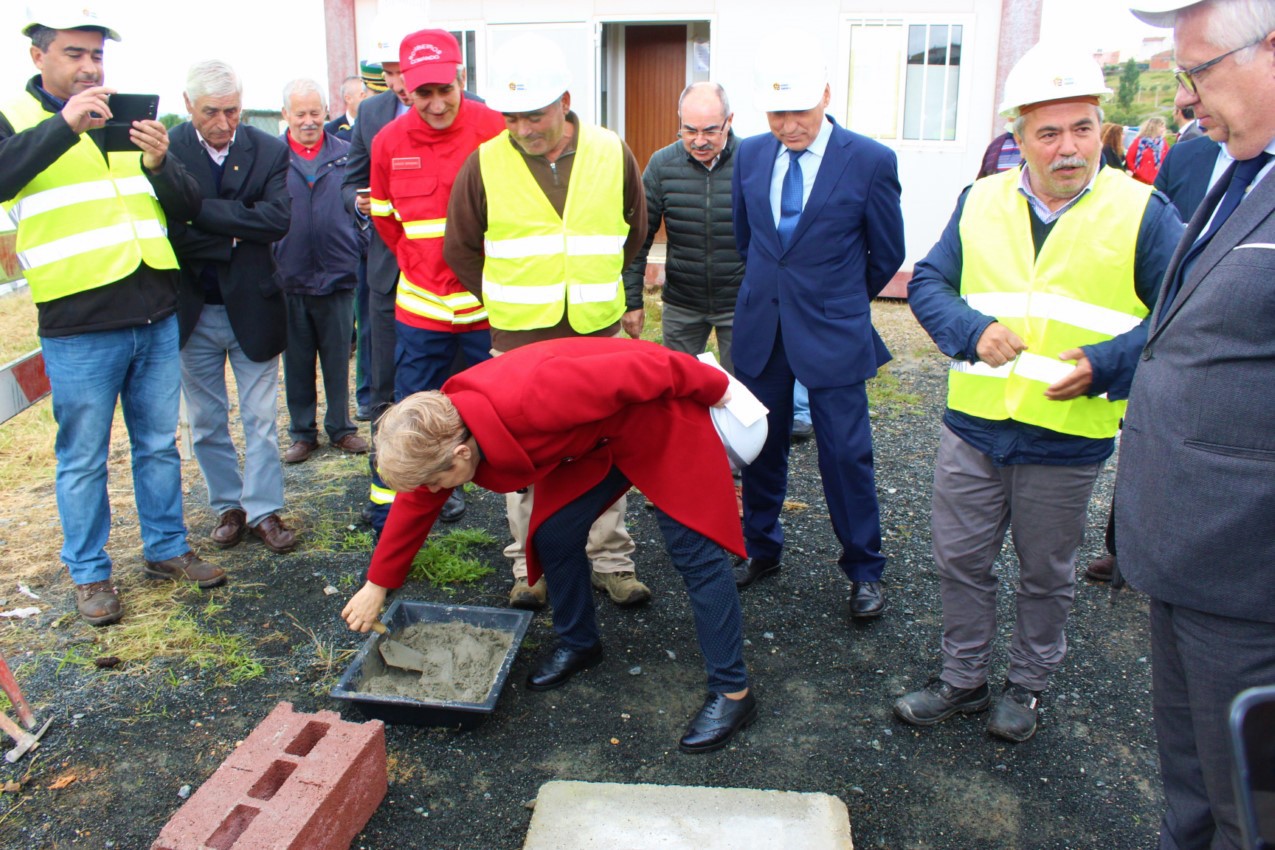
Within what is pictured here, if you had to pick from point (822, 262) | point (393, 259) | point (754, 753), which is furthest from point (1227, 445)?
point (393, 259)

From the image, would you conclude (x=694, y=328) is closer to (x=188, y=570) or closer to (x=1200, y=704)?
(x=188, y=570)

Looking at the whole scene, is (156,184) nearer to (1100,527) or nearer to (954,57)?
A: (1100,527)

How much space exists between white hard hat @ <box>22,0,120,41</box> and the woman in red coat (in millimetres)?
2047

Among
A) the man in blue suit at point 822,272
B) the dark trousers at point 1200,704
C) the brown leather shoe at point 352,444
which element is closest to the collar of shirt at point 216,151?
the brown leather shoe at point 352,444

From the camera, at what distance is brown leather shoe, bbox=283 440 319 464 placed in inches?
222

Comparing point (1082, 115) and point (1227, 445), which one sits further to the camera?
point (1082, 115)

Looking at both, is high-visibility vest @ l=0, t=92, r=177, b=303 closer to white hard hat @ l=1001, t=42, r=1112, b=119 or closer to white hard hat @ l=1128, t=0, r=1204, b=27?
white hard hat @ l=1001, t=42, r=1112, b=119

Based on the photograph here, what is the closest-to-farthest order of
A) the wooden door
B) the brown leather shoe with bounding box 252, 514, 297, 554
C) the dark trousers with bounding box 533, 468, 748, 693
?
the dark trousers with bounding box 533, 468, 748, 693 → the brown leather shoe with bounding box 252, 514, 297, 554 → the wooden door

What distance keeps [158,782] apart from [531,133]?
2.53m

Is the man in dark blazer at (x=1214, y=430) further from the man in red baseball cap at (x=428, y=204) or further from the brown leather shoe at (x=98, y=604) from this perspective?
the brown leather shoe at (x=98, y=604)

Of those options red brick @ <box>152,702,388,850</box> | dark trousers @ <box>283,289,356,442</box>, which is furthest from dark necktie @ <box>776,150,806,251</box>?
dark trousers @ <box>283,289,356,442</box>

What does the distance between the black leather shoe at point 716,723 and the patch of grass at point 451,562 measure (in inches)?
57.5

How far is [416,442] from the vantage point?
246 centimetres

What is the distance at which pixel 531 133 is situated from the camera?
3.56 m
